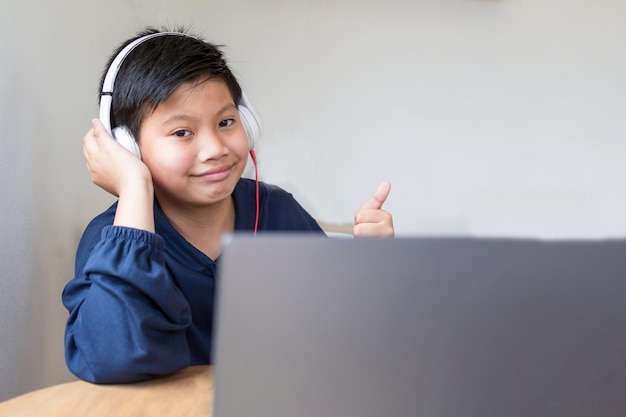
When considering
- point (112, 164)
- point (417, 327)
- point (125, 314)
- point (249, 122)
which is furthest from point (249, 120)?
point (417, 327)

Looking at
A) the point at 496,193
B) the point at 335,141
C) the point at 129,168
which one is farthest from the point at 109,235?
the point at 496,193

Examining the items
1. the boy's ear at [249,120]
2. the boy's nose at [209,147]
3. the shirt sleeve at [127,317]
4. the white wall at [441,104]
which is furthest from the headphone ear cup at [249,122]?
the white wall at [441,104]

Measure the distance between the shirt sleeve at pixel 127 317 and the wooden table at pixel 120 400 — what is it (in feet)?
0.05

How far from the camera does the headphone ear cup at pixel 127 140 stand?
3.45ft

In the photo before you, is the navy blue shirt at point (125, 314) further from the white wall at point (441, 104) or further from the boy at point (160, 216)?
the white wall at point (441, 104)

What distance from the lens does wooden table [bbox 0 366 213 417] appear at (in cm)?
76

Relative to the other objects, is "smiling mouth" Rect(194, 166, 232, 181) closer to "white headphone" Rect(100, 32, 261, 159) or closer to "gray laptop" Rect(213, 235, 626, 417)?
"white headphone" Rect(100, 32, 261, 159)

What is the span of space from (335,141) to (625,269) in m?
1.52

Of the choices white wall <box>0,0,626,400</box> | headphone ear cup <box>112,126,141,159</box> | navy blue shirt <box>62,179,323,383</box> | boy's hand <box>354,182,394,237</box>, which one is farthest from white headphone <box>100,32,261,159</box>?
white wall <box>0,0,626,400</box>

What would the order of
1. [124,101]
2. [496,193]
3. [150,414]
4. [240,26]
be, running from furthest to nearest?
[496,193] < [240,26] < [124,101] < [150,414]

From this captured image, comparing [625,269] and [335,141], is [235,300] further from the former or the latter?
[335,141]

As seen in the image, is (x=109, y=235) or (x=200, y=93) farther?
(x=200, y=93)

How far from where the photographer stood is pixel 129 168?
3.28ft

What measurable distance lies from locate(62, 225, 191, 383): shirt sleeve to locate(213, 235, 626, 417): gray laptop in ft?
1.41
